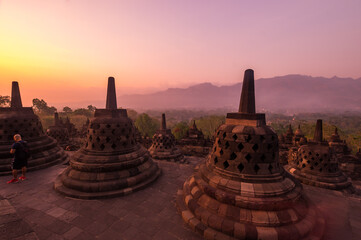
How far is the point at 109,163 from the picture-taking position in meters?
6.86

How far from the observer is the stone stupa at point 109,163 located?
6324mm

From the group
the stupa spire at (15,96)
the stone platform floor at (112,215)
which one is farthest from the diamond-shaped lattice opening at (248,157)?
the stupa spire at (15,96)

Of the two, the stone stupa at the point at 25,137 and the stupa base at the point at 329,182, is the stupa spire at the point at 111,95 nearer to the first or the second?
the stone stupa at the point at 25,137

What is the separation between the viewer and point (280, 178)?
4785mm

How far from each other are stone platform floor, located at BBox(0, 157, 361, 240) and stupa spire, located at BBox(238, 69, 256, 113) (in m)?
3.91

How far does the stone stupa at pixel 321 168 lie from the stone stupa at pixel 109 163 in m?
9.59

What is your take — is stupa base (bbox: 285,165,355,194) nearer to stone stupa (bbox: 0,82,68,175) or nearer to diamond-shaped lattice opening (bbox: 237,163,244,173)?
diamond-shaped lattice opening (bbox: 237,163,244,173)

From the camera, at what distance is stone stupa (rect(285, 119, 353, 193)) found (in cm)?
1002

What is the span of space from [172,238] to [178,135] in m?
45.3

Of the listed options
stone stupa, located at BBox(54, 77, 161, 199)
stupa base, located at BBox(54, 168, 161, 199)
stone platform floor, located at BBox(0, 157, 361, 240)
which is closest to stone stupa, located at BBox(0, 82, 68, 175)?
stone platform floor, located at BBox(0, 157, 361, 240)

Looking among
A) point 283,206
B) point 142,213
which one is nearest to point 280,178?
point 283,206

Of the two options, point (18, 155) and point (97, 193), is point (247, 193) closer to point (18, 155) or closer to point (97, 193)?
point (97, 193)

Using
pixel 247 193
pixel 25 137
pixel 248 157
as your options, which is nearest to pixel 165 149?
pixel 25 137

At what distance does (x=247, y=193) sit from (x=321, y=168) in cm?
922
